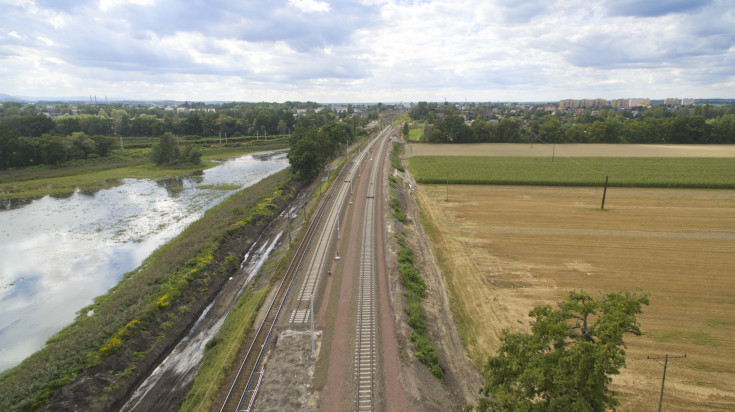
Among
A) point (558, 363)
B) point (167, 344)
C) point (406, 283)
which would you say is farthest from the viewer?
point (406, 283)

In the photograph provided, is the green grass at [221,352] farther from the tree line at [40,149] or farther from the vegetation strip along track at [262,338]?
the tree line at [40,149]

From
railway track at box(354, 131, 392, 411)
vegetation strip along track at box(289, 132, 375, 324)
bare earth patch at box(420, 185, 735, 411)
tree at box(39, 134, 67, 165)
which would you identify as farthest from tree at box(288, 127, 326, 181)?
tree at box(39, 134, 67, 165)

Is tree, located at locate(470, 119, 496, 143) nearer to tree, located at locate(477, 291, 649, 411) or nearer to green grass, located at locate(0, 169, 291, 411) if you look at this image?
green grass, located at locate(0, 169, 291, 411)

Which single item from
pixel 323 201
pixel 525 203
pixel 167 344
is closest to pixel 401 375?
pixel 167 344

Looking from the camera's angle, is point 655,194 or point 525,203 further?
point 655,194

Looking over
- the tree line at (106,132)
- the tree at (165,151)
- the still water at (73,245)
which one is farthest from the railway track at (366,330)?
the tree at (165,151)

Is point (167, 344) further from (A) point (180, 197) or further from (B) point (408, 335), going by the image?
(A) point (180, 197)
